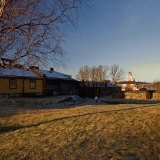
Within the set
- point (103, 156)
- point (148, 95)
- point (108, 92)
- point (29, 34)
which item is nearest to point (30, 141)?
point (103, 156)

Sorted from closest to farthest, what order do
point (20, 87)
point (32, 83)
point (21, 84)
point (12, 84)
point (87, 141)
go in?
point (87, 141) < point (12, 84) < point (20, 87) < point (21, 84) < point (32, 83)

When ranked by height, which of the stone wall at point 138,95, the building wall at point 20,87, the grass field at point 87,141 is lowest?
the grass field at point 87,141

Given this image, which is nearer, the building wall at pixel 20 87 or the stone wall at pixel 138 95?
the building wall at pixel 20 87

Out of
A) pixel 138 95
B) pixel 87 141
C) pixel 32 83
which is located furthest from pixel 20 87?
pixel 87 141

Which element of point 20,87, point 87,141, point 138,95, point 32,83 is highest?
point 32,83

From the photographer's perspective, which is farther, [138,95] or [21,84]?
[138,95]

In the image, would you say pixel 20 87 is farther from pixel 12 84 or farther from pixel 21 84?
pixel 12 84

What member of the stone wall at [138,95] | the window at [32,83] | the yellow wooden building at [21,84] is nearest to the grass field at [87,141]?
the yellow wooden building at [21,84]

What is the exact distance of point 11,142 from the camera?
4.47 m

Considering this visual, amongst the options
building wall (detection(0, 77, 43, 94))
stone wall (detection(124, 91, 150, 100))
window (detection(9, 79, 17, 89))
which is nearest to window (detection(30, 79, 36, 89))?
building wall (detection(0, 77, 43, 94))

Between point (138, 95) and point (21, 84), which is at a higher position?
point (21, 84)

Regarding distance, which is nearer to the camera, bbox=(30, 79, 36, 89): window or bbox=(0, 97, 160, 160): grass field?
bbox=(0, 97, 160, 160): grass field

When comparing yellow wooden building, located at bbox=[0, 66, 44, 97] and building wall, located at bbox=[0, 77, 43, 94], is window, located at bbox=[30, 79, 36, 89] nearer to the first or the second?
yellow wooden building, located at bbox=[0, 66, 44, 97]

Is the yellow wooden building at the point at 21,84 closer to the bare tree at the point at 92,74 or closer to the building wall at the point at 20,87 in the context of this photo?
the building wall at the point at 20,87
